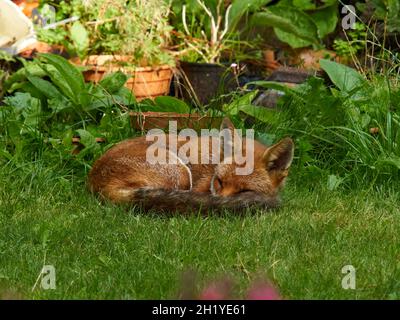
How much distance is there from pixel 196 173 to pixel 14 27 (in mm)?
4162

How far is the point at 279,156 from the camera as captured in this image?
530 centimetres

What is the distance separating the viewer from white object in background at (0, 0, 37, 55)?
859 centimetres

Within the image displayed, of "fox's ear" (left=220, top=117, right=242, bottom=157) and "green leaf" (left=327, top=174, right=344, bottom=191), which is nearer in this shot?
"fox's ear" (left=220, top=117, right=242, bottom=157)

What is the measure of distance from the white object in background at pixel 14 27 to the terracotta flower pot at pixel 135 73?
2.17ft

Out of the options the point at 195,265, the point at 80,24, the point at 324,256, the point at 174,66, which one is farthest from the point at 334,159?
the point at 80,24

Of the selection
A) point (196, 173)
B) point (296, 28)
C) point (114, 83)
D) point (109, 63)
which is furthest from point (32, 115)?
point (296, 28)

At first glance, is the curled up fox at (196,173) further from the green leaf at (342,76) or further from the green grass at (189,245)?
the green leaf at (342,76)

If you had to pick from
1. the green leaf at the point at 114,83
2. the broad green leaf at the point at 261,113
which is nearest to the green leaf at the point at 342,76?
the broad green leaf at the point at 261,113

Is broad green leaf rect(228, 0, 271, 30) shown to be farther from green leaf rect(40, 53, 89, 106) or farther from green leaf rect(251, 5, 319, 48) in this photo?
green leaf rect(40, 53, 89, 106)

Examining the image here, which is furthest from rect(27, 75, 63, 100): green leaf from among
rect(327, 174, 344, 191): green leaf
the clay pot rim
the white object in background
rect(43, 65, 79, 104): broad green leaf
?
rect(327, 174, 344, 191): green leaf

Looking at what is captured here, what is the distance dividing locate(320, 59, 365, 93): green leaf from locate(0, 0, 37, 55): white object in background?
11.6 feet

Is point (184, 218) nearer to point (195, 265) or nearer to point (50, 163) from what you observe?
point (195, 265)

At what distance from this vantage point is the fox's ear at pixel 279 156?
5258mm

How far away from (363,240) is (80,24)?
4.80m
